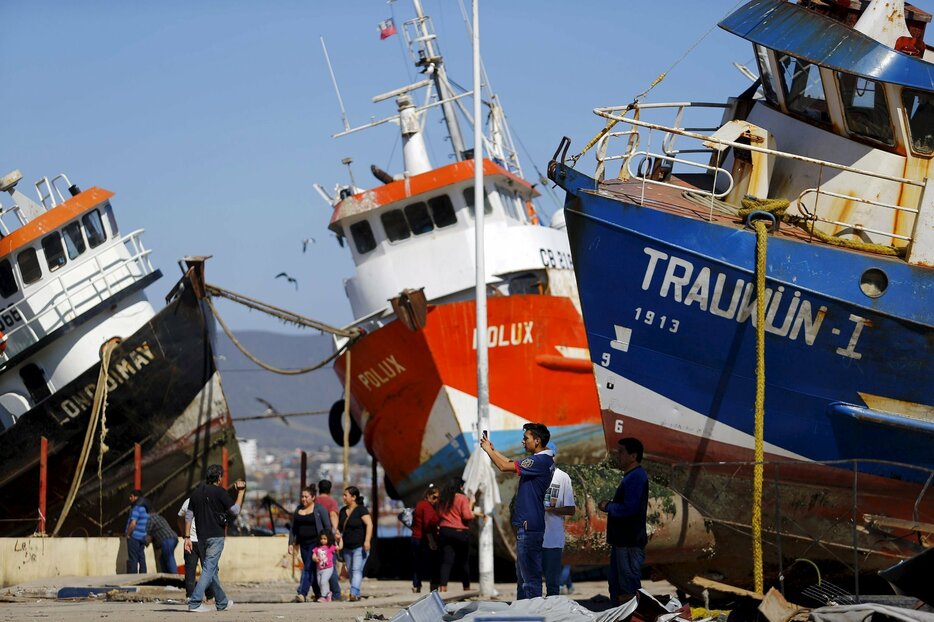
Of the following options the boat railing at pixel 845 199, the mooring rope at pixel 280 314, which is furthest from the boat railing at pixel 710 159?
the mooring rope at pixel 280 314

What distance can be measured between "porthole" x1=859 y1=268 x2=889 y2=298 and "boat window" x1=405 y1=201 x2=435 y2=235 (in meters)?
12.0

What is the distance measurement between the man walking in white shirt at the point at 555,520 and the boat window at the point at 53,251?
1391 cm

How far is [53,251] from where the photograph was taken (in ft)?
74.1

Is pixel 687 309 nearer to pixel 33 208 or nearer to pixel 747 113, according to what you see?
pixel 747 113

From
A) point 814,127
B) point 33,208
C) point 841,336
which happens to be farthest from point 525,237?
point 841,336

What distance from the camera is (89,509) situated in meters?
22.0

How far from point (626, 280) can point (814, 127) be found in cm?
266

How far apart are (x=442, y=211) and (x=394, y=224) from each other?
89 cm

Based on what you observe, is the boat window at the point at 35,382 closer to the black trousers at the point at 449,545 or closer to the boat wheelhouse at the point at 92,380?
the boat wheelhouse at the point at 92,380

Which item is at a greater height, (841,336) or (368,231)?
(368,231)

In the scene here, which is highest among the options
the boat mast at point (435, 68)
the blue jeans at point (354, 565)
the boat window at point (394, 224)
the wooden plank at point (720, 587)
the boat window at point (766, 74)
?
the boat mast at point (435, 68)

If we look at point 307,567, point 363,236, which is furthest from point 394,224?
point 307,567

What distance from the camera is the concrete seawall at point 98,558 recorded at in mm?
17578

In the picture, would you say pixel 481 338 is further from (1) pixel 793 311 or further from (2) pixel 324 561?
(1) pixel 793 311
